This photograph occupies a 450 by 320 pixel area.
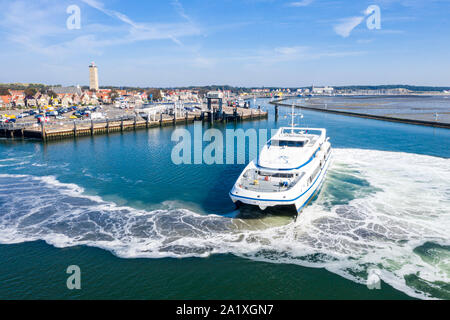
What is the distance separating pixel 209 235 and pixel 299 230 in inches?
235

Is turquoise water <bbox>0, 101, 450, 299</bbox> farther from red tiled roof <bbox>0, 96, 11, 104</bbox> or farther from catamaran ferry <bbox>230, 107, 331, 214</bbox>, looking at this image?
red tiled roof <bbox>0, 96, 11, 104</bbox>

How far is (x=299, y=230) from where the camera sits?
19.7 metres

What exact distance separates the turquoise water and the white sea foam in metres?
0.08

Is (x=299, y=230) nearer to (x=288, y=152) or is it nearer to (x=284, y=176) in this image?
(x=284, y=176)

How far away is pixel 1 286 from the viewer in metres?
14.4

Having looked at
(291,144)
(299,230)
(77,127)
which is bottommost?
(299,230)

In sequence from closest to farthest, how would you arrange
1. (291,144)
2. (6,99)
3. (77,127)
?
(291,144) → (77,127) → (6,99)

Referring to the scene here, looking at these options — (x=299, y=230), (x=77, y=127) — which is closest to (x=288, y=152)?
(x=299, y=230)

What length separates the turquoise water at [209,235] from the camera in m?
14.5

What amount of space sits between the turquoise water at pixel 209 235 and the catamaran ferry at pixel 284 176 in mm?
1672

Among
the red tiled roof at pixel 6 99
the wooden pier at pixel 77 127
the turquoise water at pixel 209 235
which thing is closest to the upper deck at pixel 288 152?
the turquoise water at pixel 209 235

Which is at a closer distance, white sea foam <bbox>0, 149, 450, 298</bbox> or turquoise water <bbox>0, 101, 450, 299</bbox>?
turquoise water <bbox>0, 101, 450, 299</bbox>

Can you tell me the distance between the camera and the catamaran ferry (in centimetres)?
2011

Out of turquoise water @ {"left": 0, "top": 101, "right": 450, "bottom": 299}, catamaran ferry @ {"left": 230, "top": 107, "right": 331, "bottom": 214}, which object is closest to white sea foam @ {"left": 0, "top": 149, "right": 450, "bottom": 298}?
turquoise water @ {"left": 0, "top": 101, "right": 450, "bottom": 299}
